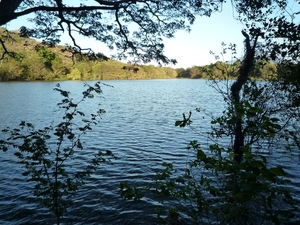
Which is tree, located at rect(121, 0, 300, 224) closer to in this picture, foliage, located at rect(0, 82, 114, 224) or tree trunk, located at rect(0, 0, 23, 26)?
foliage, located at rect(0, 82, 114, 224)

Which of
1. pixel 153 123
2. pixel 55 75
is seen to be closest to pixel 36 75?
pixel 55 75

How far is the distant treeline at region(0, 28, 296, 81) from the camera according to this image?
879cm

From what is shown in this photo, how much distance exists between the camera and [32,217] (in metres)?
7.71

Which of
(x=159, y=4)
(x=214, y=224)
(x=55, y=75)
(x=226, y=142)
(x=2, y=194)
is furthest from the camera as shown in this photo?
(x=55, y=75)

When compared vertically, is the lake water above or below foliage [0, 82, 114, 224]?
below

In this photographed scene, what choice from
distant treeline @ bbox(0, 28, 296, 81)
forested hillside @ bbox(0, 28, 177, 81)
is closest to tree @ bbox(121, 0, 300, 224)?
distant treeline @ bbox(0, 28, 296, 81)

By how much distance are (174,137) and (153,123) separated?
647 centimetres

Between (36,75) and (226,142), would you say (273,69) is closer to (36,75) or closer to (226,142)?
(226,142)

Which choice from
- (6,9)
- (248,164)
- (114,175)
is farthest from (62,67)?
(248,164)

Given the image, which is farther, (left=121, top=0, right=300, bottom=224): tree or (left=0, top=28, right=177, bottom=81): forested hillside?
(left=0, top=28, right=177, bottom=81): forested hillside

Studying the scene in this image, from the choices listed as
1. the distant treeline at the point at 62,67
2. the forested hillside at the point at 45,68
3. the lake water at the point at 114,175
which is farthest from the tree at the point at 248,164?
the forested hillside at the point at 45,68

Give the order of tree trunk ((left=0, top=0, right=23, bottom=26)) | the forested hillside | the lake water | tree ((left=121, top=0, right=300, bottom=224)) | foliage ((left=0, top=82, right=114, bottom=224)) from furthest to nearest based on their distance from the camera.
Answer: the forested hillside < the lake water < tree trunk ((left=0, top=0, right=23, bottom=26)) < foliage ((left=0, top=82, right=114, bottom=224)) < tree ((left=121, top=0, right=300, bottom=224))

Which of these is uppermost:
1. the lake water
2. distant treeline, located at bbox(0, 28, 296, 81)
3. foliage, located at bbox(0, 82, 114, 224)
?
distant treeline, located at bbox(0, 28, 296, 81)

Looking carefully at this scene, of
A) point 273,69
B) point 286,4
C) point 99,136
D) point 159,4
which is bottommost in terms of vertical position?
point 99,136
